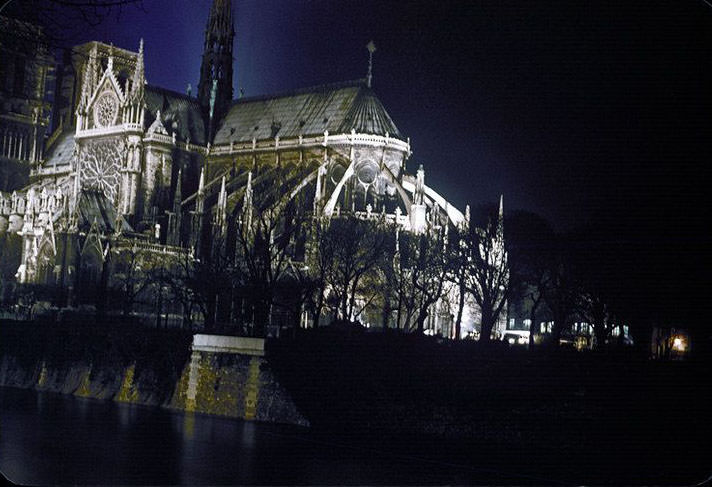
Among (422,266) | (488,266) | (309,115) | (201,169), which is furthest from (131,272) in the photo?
(488,266)

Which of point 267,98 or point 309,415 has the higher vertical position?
point 267,98

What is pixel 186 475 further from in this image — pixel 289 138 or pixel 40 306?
pixel 289 138

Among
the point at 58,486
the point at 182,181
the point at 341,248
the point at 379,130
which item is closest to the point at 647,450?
the point at 58,486

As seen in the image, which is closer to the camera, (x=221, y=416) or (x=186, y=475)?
(x=186, y=475)

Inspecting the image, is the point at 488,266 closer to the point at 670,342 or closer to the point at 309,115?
the point at 670,342

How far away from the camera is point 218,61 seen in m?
81.6

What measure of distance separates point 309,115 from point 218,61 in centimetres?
1232

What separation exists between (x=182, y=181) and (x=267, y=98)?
334 inches

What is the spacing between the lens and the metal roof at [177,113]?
2971 inches

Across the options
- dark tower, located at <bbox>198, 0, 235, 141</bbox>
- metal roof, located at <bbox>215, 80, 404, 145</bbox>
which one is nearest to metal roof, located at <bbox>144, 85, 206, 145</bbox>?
dark tower, located at <bbox>198, 0, 235, 141</bbox>

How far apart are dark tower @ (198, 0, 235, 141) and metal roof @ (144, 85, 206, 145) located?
1421mm

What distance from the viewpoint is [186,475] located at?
27.4 metres

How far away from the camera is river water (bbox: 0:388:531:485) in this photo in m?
27.2

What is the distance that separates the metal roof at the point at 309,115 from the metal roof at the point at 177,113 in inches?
63.1
